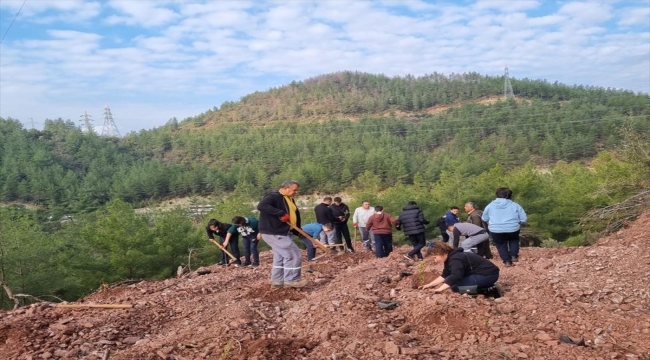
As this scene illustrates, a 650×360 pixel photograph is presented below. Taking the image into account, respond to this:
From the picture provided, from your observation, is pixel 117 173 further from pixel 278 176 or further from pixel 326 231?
pixel 326 231

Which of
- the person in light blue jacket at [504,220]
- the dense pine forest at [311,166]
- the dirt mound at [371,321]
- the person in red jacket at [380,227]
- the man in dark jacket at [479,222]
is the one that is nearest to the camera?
the dirt mound at [371,321]

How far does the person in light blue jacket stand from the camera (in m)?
8.02

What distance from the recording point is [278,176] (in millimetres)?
66062

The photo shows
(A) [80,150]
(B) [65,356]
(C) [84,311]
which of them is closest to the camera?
(B) [65,356]

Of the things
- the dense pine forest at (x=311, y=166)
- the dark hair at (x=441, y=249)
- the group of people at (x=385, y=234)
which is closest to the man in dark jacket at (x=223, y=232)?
the group of people at (x=385, y=234)

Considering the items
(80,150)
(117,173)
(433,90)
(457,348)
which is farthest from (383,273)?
(433,90)

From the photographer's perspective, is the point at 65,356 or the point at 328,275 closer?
the point at 65,356

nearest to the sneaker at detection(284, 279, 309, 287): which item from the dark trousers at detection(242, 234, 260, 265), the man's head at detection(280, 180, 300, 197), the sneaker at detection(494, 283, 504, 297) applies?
the man's head at detection(280, 180, 300, 197)

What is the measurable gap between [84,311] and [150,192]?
6410cm

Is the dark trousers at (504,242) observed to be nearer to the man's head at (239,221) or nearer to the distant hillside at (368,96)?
the man's head at (239,221)

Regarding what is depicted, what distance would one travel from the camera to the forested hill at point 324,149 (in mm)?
61375

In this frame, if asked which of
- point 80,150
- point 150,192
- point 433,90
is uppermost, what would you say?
point 433,90

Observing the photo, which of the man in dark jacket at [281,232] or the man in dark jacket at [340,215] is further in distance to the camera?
the man in dark jacket at [340,215]

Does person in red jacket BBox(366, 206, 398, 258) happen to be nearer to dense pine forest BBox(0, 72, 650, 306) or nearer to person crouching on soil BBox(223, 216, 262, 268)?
person crouching on soil BBox(223, 216, 262, 268)
